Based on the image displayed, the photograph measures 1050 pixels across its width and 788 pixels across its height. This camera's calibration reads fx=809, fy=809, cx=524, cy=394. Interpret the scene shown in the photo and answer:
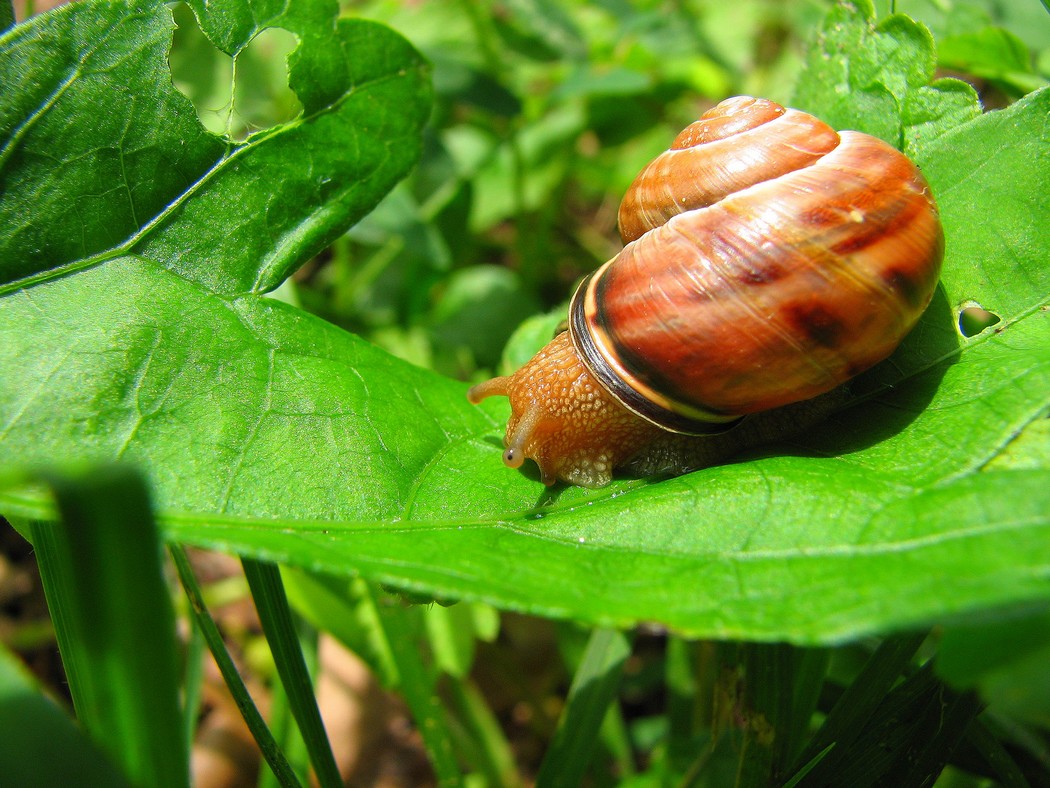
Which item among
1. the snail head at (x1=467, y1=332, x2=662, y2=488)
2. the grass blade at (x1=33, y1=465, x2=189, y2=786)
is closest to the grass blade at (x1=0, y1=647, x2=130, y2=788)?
the grass blade at (x1=33, y1=465, x2=189, y2=786)

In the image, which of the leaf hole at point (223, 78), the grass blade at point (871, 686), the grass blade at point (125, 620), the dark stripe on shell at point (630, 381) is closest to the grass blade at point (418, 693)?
the dark stripe on shell at point (630, 381)

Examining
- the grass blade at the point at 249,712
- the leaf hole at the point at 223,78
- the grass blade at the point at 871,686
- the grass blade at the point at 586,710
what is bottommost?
the grass blade at the point at 586,710

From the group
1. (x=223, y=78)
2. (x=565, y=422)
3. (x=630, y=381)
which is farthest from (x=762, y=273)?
(x=223, y=78)

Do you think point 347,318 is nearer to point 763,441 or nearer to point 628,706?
point 628,706

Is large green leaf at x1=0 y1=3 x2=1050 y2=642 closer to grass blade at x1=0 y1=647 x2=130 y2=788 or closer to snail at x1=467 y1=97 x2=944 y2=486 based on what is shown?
snail at x1=467 y1=97 x2=944 y2=486

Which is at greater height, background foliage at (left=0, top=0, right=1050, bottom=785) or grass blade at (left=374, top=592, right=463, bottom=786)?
background foliage at (left=0, top=0, right=1050, bottom=785)

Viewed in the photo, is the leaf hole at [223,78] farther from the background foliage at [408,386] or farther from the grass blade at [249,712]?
the grass blade at [249,712]

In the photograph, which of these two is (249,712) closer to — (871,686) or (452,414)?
(452,414)
